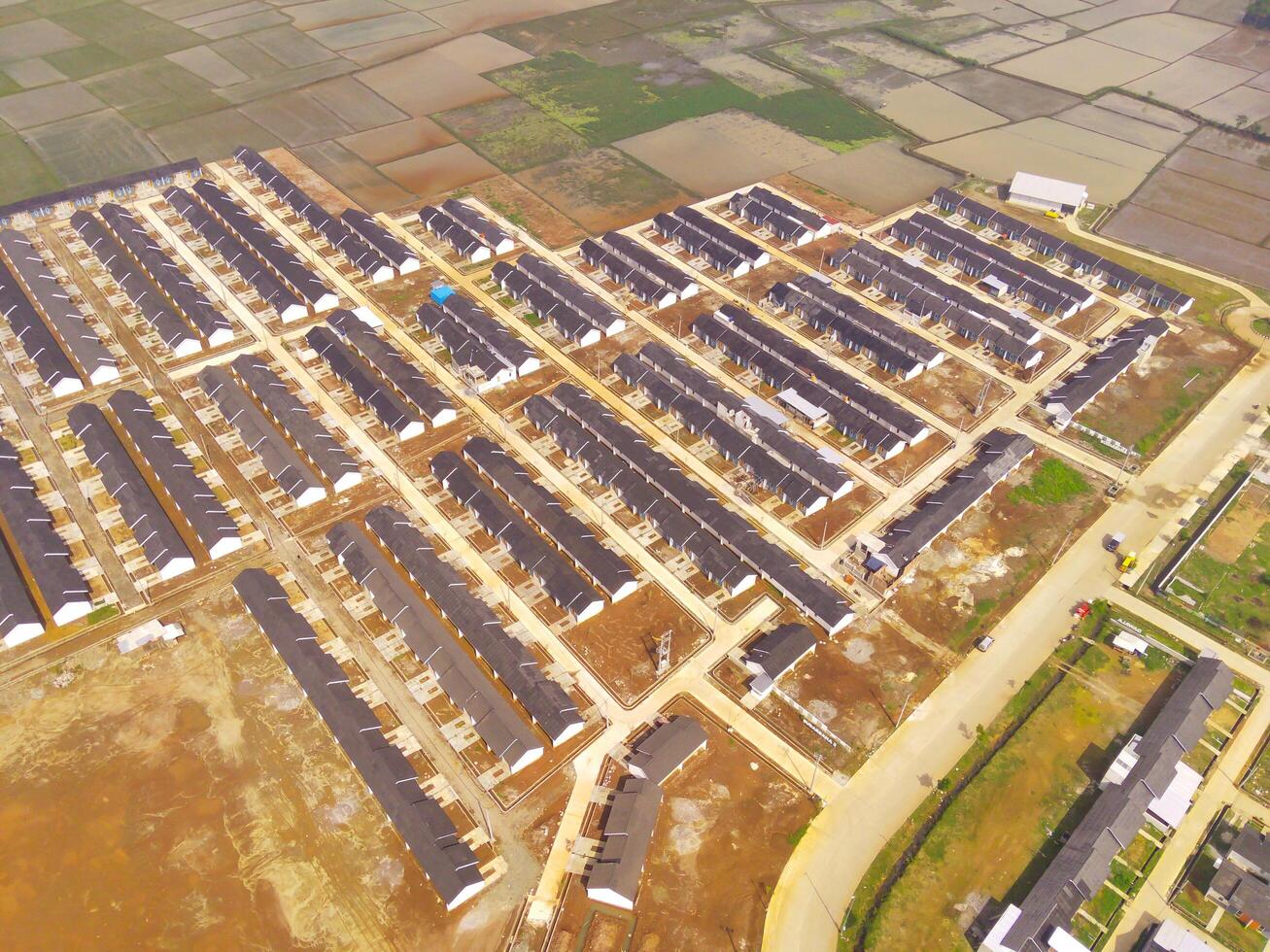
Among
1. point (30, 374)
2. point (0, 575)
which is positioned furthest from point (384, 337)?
point (0, 575)

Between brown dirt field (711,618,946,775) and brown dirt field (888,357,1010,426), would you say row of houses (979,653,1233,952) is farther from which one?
brown dirt field (888,357,1010,426)

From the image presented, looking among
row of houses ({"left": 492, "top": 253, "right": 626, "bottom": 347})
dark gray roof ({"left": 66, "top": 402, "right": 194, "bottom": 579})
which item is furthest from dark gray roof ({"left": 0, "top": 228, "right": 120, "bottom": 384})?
row of houses ({"left": 492, "top": 253, "right": 626, "bottom": 347})

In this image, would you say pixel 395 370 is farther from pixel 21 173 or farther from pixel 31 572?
pixel 21 173

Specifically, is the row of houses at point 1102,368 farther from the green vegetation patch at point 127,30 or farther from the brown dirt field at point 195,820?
the green vegetation patch at point 127,30

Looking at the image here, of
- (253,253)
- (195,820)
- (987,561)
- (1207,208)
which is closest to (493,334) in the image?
(253,253)

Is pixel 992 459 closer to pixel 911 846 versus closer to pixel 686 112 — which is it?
pixel 911 846

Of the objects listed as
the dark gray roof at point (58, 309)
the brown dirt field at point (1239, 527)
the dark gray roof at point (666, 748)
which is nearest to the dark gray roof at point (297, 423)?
the dark gray roof at point (58, 309)
